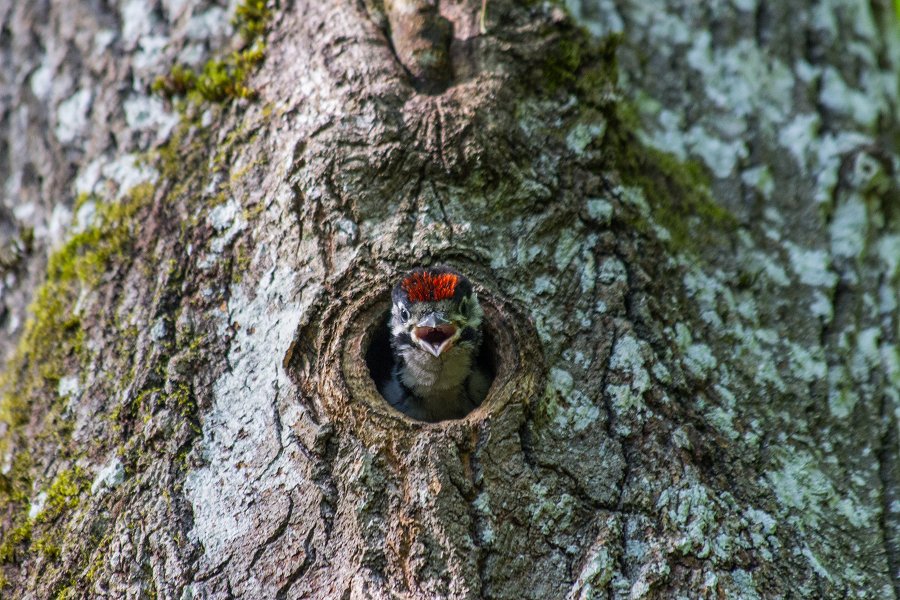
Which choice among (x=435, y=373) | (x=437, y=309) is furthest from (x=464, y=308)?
(x=435, y=373)

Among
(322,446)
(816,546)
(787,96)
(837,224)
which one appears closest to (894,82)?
(787,96)

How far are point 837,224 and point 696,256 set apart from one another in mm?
952

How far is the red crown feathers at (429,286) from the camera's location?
3619 millimetres

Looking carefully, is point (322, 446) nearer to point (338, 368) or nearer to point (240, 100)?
point (338, 368)

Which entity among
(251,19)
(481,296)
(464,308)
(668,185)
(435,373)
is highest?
(251,19)

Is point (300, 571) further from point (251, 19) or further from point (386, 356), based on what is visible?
point (251, 19)

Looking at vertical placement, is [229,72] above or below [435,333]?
above

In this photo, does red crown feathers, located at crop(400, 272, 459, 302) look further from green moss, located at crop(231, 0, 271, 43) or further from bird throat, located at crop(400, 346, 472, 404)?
green moss, located at crop(231, 0, 271, 43)

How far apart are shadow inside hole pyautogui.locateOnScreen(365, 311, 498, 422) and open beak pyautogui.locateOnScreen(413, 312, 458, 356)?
14cm

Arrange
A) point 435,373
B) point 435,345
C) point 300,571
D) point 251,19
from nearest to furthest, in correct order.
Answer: point 300,571
point 435,345
point 435,373
point 251,19

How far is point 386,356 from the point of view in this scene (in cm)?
443

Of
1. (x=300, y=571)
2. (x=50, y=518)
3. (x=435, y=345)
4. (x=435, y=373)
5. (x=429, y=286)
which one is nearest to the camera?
(x=300, y=571)

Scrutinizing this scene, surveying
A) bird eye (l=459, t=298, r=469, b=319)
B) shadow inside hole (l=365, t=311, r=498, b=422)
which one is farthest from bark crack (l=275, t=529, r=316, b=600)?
bird eye (l=459, t=298, r=469, b=319)

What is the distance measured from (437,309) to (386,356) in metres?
0.81
